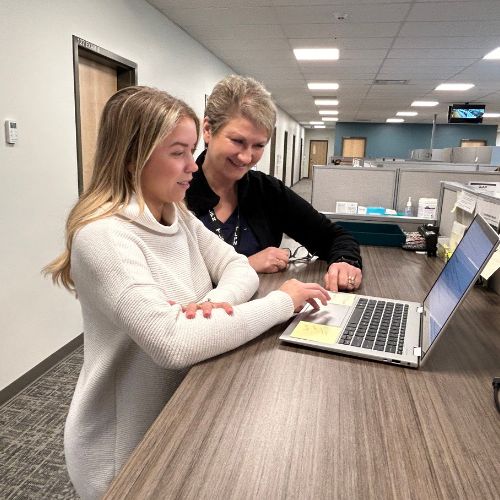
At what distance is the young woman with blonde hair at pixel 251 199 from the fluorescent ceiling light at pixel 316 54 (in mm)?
3911

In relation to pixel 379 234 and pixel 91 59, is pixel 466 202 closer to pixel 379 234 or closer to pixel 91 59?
pixel 379 234

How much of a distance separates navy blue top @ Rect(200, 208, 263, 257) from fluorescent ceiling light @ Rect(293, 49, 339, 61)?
407cm

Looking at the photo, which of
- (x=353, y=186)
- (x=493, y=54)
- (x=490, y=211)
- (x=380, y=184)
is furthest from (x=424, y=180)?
(x=493, y=54)

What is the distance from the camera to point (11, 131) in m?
2.06

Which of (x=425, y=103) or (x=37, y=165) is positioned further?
(x=425, y=103)

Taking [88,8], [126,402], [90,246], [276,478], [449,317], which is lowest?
[126,402]

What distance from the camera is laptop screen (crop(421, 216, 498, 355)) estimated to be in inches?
31.9

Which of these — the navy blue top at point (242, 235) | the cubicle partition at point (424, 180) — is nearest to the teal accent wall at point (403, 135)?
the cubicle partition at point (424, 180)

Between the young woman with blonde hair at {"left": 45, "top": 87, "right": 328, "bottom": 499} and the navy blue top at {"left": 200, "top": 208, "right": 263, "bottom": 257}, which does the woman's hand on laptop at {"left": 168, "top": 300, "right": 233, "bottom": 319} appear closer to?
the young woman with blonde hair at {"left": 45, "top": 87, "right": 328, "bottom": 499}

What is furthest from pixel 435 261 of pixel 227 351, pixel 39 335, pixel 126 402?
pixel 39 335

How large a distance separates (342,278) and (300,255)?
1.44ft

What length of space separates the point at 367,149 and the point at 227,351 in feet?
46.4

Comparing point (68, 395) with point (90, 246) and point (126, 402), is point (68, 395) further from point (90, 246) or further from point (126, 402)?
point (90, 246)

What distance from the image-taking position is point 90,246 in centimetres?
76
